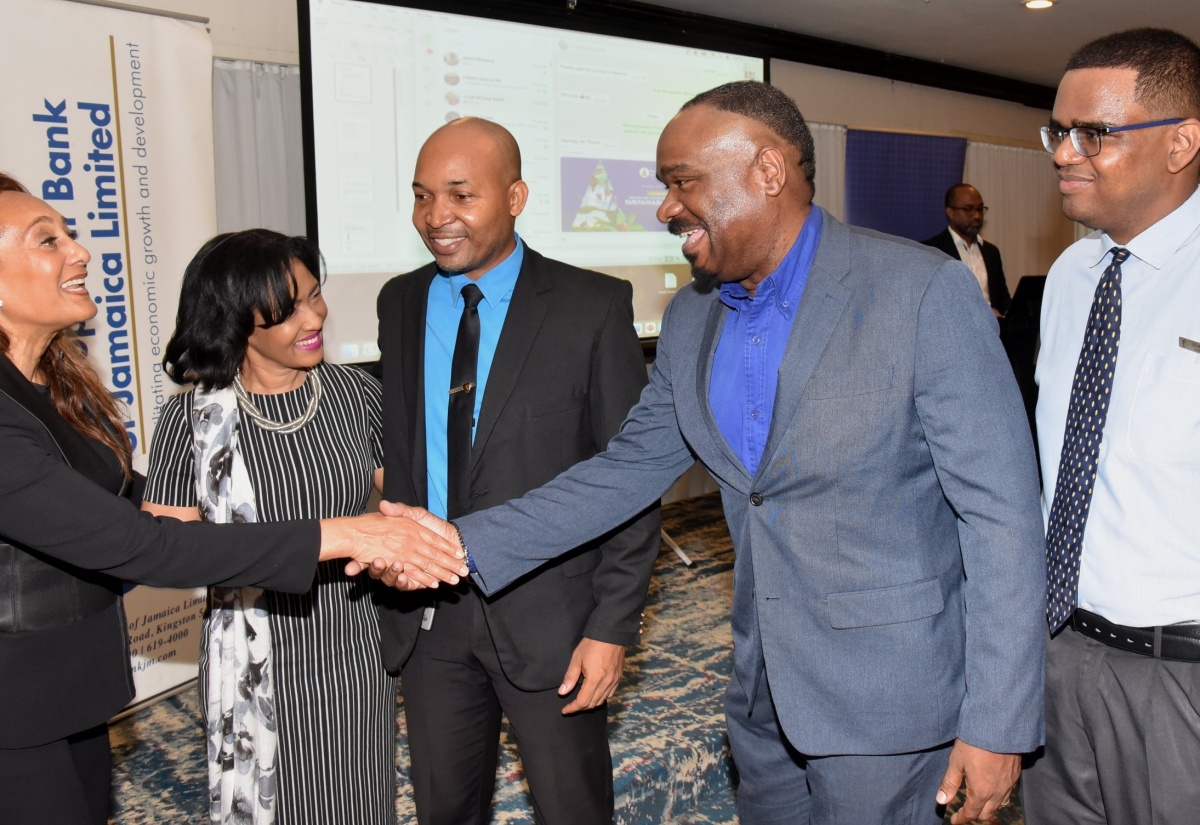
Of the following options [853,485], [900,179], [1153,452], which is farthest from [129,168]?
[900,179]

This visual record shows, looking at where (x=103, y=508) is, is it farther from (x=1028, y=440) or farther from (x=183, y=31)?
(x=183, y=31)

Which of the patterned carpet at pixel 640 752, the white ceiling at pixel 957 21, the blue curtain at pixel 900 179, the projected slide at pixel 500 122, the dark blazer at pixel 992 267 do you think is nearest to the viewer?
the patterned carpet at pixel 640 752

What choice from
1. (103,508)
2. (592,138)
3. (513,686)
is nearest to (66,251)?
(103,508)

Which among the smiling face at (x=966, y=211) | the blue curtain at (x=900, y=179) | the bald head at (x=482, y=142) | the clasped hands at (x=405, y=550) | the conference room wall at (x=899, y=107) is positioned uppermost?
the conference room wall at (x=899, y=107)

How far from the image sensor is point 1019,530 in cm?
138

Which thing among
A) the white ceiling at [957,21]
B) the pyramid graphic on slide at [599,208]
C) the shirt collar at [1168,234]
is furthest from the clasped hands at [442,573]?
the white ceiling at [957,21]

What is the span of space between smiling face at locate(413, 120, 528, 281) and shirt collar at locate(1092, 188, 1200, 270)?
117cm

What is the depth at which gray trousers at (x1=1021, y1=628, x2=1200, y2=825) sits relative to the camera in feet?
5.03

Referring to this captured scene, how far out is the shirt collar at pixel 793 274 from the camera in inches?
62.7

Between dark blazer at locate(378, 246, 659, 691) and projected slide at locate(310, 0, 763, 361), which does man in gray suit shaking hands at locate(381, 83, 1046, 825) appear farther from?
projected slide at locate(310, 0, 763, 361)

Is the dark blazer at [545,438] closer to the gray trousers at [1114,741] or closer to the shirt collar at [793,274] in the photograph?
the shirt collar at [793,274]

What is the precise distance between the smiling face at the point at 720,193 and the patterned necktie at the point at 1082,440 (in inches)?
22.8

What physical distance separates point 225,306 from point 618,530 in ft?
3.02

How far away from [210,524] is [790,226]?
1179 millimetres
